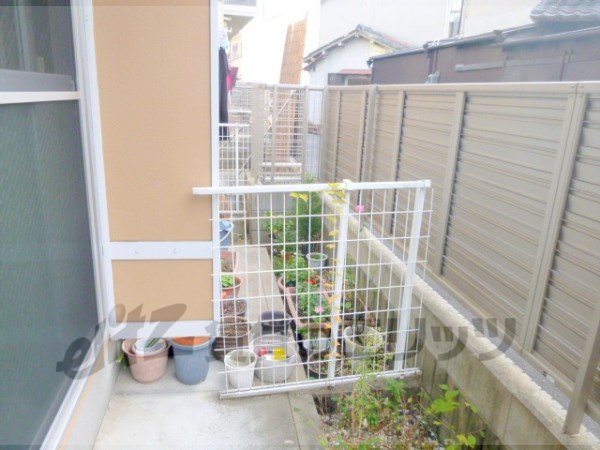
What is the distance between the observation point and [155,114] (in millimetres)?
2018

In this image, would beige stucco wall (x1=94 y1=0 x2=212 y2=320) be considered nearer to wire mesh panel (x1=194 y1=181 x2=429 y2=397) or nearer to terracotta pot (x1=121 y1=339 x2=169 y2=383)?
wire mesh panel (x1=194 y1=181 x2=429 y2=397)

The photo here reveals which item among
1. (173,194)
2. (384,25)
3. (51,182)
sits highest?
(384,25)

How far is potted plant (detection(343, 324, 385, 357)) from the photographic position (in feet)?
8.36

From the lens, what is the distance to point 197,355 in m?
2.43

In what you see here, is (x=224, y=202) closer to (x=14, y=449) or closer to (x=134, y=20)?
(x=134, y=20)

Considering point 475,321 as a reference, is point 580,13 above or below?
above

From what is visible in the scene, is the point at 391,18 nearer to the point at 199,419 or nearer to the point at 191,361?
the point at 191,361

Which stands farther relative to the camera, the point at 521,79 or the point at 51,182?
the point at 521,79

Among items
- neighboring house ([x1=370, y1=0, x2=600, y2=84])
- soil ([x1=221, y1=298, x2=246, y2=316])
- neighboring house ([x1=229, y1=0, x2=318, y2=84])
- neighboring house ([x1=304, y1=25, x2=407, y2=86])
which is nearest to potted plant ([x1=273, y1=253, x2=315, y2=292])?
soil ([x1=221, y1=298, x2=246, y2=316])

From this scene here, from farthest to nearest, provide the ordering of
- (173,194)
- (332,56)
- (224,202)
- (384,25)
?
(384,25) → (332,56) → (224,202) → (173,194)

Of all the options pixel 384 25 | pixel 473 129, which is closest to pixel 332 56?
pixel 384 25

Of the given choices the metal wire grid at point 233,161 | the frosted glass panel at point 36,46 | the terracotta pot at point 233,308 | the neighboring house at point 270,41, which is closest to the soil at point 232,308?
the terracotta pot at point 233,308

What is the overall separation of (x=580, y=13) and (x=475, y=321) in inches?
243

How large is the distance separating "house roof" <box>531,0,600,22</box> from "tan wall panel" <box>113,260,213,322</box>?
21.0 feet
